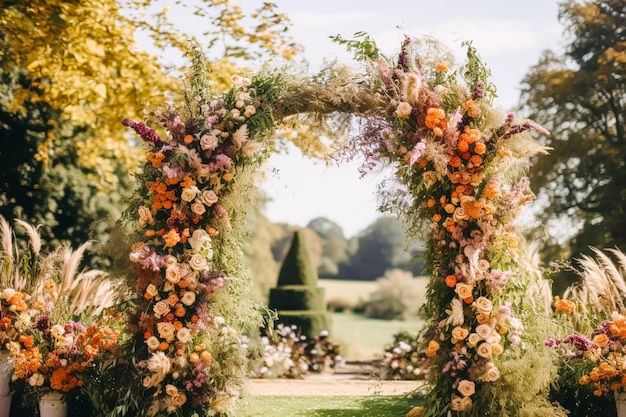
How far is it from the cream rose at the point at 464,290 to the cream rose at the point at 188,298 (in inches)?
86.7

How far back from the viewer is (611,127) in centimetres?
1450

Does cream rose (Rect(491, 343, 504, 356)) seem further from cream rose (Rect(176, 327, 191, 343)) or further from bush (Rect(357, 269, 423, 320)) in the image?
bush (Rect(357, 269, 423, 320))

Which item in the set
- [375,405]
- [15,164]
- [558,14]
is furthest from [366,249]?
[375,405]

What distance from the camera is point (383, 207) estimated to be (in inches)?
219

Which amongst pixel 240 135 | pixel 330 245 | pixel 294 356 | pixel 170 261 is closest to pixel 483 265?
pixel 240 135

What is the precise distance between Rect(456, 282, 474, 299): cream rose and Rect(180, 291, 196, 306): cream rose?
220 centimetres

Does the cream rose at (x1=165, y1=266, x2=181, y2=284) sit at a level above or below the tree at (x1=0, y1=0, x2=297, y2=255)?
below

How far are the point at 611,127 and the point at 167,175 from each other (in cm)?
1218

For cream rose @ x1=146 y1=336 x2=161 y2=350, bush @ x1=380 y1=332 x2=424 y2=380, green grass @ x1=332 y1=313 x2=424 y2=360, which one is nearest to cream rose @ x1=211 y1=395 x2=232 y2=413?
cream rose @ x1=146 y1=336 x2=161 y2=350

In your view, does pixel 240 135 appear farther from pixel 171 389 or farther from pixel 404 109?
pixel 171 389

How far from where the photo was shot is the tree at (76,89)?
322 inches

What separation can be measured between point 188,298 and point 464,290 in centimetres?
229

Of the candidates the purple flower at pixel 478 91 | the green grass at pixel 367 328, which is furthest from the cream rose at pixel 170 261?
the green grass at pixel 367 328

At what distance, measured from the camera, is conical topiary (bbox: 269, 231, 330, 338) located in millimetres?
13500
